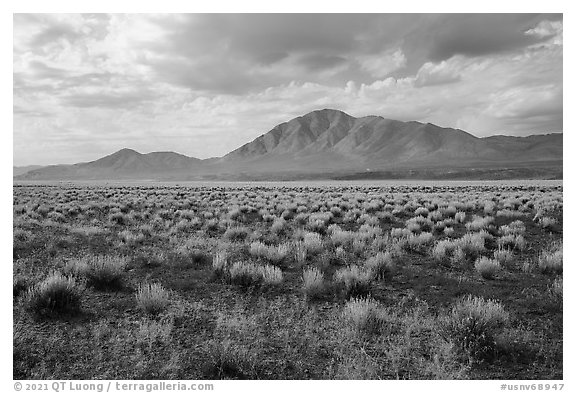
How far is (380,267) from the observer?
846 cm

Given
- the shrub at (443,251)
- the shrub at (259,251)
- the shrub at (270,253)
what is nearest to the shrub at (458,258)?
the shrub at (443,251)

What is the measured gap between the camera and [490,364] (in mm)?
4969

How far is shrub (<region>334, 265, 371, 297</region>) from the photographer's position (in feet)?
23.7

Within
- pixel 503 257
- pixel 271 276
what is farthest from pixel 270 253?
pixel 503 257

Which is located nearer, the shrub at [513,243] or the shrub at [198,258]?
the shrub at [198,258]

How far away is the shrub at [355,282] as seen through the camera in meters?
7.24

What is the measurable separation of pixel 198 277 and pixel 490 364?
5.57m

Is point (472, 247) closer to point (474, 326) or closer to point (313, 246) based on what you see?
point (313, 246)

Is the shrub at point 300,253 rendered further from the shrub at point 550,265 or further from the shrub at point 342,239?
the shrub at point 550,265

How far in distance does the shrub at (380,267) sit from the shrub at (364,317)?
1.96 meters
